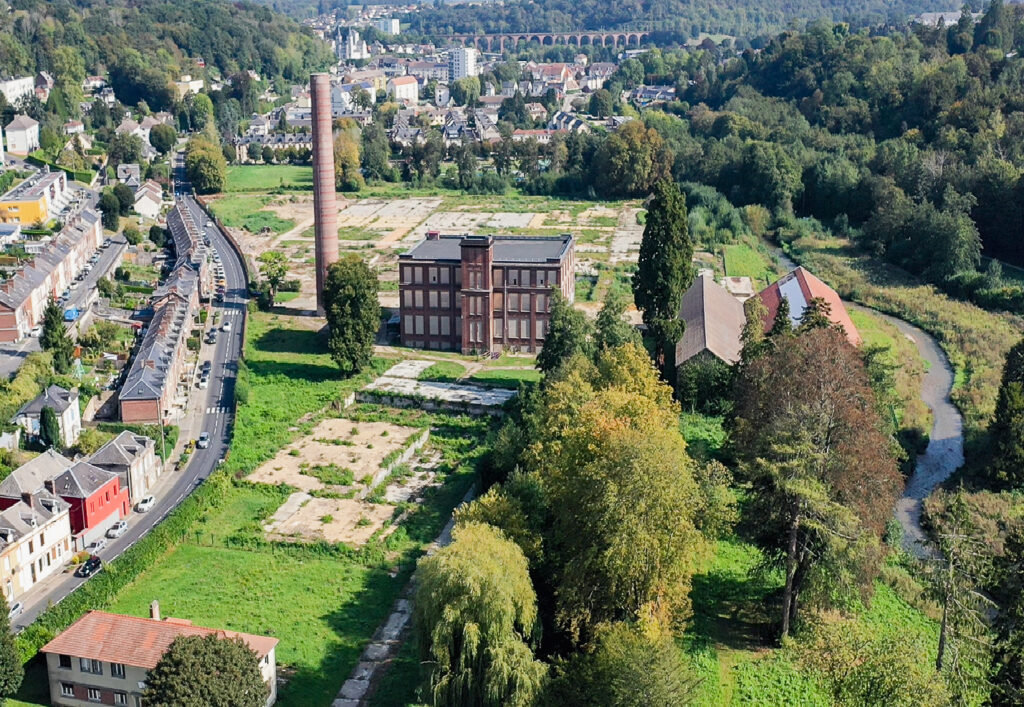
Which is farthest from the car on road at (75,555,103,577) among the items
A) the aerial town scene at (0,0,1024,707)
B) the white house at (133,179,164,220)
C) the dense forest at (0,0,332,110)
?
the dense forest at (0,0,332,110)

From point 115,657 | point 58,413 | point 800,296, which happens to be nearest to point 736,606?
point 115,657

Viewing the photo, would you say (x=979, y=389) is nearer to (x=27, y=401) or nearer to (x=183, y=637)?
(x=183, y=637)

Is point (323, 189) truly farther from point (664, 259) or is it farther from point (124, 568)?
point (124, 568)

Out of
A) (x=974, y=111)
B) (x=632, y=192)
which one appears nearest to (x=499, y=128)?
(x=632, y=192)

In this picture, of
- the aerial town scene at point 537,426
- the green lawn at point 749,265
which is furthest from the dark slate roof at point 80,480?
the green lawn at point 749,265

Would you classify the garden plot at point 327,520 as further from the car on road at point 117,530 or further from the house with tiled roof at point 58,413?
the house with tiled roof at point 58,413

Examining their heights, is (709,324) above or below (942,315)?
above

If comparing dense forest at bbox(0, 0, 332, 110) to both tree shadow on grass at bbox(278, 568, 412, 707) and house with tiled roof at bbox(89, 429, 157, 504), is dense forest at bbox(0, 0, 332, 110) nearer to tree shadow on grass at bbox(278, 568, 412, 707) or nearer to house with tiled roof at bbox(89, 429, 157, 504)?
house with tiled roof at bbox(89, 429, 157, 504)
